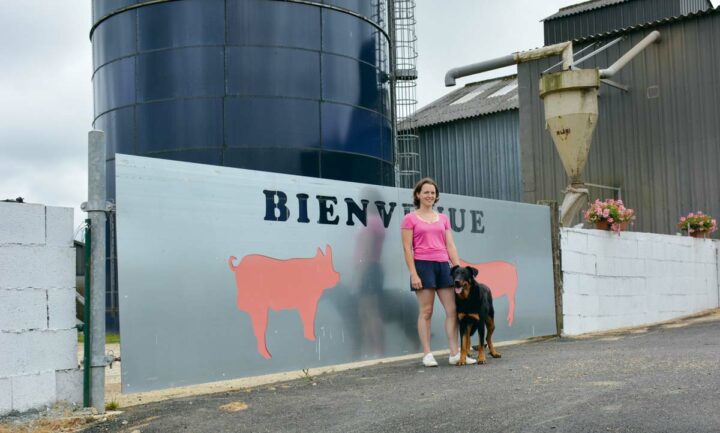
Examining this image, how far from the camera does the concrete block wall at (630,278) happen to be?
10.9 meters

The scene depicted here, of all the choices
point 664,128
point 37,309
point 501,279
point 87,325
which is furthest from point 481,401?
point 664,128

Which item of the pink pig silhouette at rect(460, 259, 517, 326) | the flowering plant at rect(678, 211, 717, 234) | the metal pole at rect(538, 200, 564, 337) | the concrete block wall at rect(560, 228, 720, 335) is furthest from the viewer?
the flowering plant at rect(678, 211, 717, 234)

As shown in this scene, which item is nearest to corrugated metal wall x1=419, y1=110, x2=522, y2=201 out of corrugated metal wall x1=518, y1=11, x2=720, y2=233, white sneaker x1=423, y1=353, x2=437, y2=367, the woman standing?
corrugated metal wall x1=518, y1=11, x2=720, y2=233

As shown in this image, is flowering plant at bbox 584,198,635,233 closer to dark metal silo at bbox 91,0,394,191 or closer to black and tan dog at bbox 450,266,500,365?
dark metal silo at bbox 91,0,394,191

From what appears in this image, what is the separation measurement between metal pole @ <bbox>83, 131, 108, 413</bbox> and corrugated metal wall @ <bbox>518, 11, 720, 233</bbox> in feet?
48.8

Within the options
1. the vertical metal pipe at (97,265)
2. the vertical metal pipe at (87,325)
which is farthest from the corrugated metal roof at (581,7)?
the vertical metal pipe at (87,325)

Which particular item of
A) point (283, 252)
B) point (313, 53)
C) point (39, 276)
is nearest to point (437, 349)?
point (283, 252)

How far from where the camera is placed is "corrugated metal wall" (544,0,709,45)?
2208 cm

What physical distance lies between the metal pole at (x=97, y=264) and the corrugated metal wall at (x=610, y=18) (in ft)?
60.1

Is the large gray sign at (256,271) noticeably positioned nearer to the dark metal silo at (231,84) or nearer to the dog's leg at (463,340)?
the dog's leg at (463,340)

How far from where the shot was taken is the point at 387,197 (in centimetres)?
824

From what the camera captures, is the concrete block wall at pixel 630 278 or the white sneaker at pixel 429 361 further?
the concrete block wall at pixel 630 278

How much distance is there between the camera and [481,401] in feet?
16.5

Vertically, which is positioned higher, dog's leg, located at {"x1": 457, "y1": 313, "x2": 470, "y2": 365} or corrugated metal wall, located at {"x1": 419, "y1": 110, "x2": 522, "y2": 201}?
corrugated metal wall, located at {"x1": 419, "y1": 110, "x2": 522, "y2": 201}
